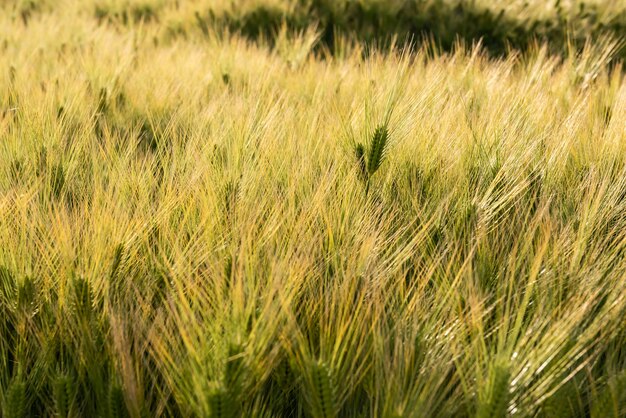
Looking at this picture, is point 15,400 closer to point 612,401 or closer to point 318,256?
point 318,256

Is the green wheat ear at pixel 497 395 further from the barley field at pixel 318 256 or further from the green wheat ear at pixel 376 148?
the green wheat ear at pixel 376 148

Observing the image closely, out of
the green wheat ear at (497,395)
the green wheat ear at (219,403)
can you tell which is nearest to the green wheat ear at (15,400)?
the green wheat ear at (219,403)

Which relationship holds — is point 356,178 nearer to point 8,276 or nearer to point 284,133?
point 284,133

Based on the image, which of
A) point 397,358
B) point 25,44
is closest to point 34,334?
point 397,358

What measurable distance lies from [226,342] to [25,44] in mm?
Result: 2267

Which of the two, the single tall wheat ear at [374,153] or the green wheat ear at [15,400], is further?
the single tall wheat ear at [374,153]

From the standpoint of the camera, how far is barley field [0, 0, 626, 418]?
0.75 m

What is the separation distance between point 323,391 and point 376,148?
59 centimetres

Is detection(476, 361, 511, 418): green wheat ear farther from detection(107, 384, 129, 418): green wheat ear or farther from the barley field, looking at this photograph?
detection(107, 384, 129, 418): green wheat ear

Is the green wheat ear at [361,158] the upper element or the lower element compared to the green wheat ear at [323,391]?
upper

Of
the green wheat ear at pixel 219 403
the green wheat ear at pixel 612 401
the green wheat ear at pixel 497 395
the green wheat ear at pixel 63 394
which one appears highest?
the green wheat ear at pixel 497 395

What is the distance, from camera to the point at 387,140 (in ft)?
4.10

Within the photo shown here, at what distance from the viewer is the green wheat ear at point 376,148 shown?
3.86 feet

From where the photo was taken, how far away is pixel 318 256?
38.7 inches
